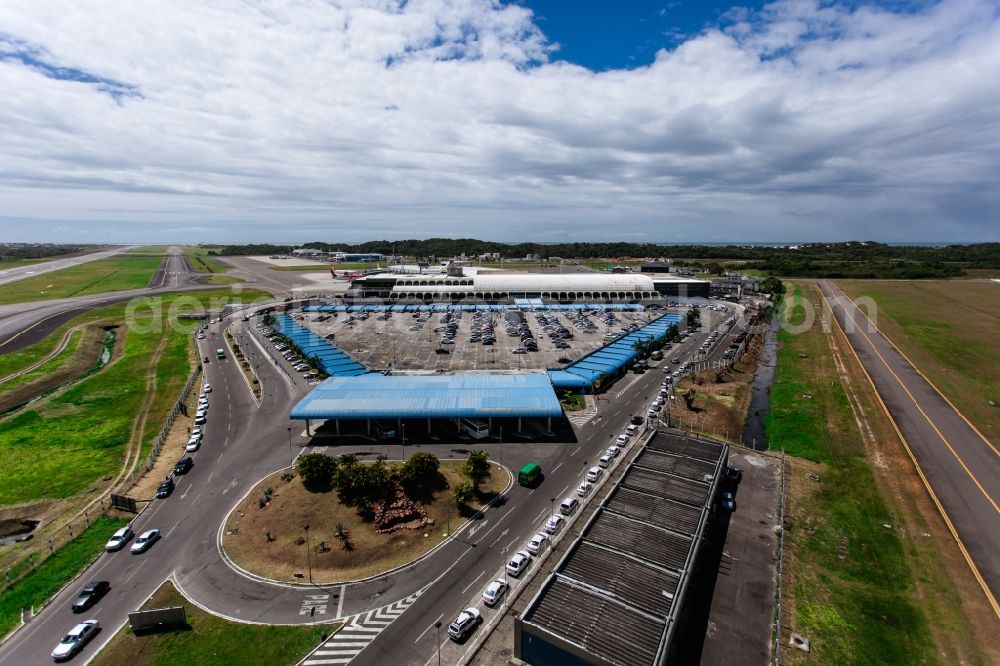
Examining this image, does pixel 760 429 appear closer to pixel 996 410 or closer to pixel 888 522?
pixel 888 522

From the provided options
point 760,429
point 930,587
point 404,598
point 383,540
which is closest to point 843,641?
point 930,587

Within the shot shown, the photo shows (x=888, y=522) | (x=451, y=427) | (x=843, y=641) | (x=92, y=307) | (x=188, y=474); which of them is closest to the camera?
(x=843, y=641)

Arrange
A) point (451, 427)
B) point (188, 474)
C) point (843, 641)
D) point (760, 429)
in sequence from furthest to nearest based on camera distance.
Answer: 1. point (760, 429)
2. point (451, 427)
3. point (188, 474)
4. point (843, 641)

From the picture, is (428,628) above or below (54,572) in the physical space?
above

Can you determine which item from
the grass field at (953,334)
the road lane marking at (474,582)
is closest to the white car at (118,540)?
the road lane marking at (474,582)

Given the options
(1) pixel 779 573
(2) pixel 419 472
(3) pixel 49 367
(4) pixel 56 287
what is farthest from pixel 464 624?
(4) pixel 56 287

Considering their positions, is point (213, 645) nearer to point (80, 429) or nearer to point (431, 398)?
point (431, 398)

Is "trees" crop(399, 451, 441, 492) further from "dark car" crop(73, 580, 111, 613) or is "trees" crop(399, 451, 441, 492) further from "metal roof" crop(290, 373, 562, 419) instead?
"dark car" crop(73, 580, 111, 613)

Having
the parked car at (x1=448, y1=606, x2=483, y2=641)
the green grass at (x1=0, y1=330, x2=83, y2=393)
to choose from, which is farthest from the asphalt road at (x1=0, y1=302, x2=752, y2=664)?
the green grass at (x1=0, y1=330, x2=83, y2=393)
